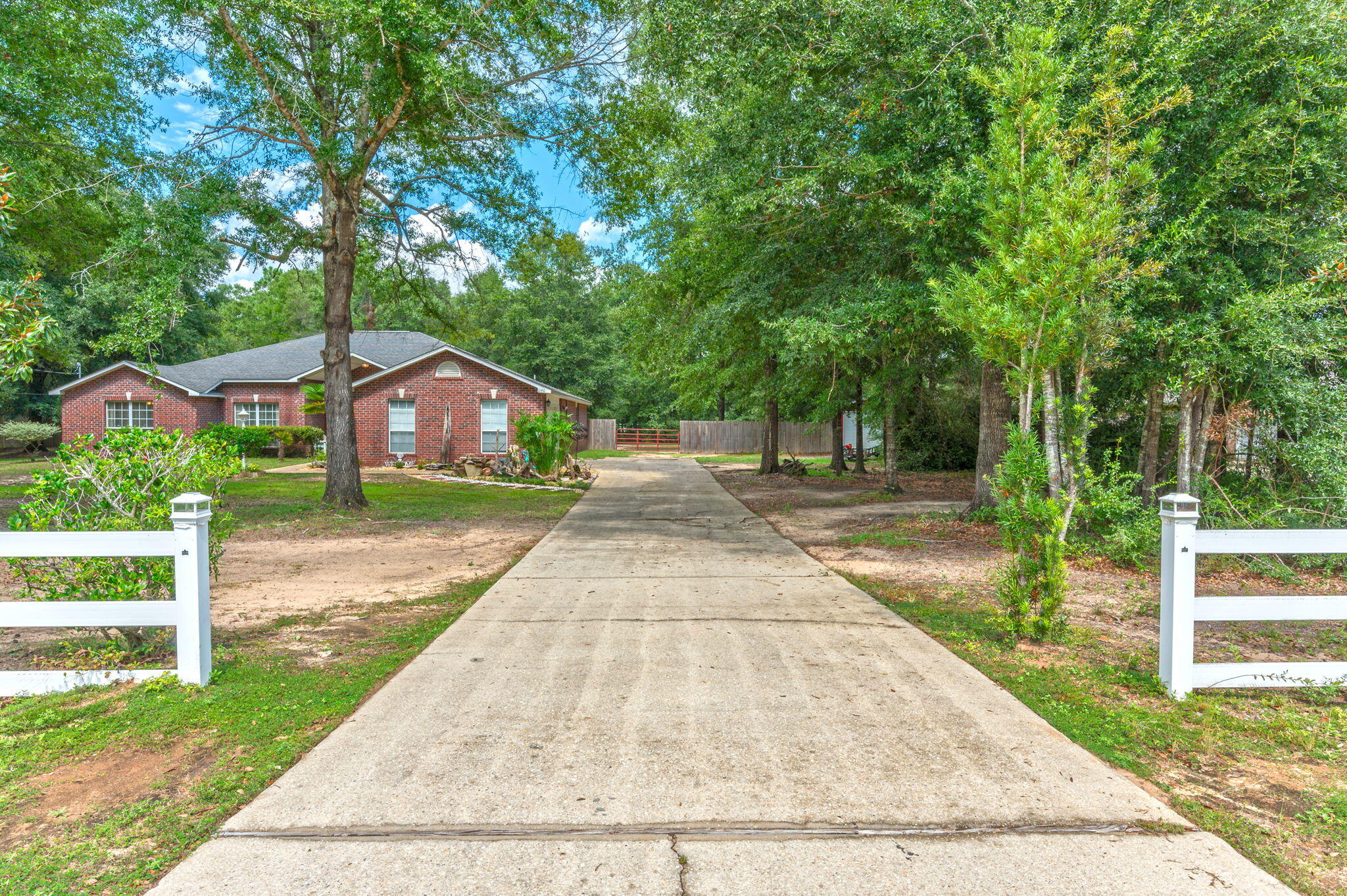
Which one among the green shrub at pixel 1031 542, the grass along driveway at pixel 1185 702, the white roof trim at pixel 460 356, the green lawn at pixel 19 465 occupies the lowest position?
the grass along driveway at pixel 1185 702

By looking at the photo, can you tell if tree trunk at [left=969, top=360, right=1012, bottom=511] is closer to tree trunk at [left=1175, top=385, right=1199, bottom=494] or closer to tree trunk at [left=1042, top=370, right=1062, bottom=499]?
tree trunk at [left=1175, top=385, right=1199, bottom=494]

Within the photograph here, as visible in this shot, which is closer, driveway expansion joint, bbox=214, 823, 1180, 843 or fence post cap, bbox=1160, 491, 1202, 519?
driveway expansion joint, bbox=214, 823, 1180, 843

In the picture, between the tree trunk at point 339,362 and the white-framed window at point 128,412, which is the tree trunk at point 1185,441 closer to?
the tree trunk at point 339,362

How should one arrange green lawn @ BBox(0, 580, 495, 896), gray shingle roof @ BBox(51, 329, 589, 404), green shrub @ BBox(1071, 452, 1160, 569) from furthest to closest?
gray shingle roof @ BBox(51, 329, 589, 404), green shrub @ BBox(1071, 452, 1160, 569), green lawn @ BBox(0, 580, 495, 896)

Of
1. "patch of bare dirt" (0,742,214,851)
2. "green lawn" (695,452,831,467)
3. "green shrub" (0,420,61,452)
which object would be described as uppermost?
"green shrub" (0,420,61,452)

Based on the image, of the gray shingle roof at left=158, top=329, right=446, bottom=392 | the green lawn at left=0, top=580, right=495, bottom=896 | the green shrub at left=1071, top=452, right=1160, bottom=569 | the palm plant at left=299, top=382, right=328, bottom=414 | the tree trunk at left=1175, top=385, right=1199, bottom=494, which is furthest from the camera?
the gray shingle roof at left=158, top=329, right=446, bottom=392

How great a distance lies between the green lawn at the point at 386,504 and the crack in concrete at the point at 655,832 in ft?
29.5

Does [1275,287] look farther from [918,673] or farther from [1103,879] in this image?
[1103,879]

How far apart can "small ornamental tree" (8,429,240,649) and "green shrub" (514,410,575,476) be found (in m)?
14.2

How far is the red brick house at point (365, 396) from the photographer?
82.8 feet

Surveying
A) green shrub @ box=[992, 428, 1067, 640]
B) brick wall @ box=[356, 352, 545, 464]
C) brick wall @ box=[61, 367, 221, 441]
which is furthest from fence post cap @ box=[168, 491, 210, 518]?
brick wall @ box=[61, 367, 221, 441]

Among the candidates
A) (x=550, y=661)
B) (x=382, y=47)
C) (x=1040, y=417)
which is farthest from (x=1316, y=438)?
(x=382, y=47)

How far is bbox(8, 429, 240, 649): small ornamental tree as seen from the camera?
414cm

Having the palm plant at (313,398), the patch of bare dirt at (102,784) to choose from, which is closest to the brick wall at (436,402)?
the palm plant at (313,398)
